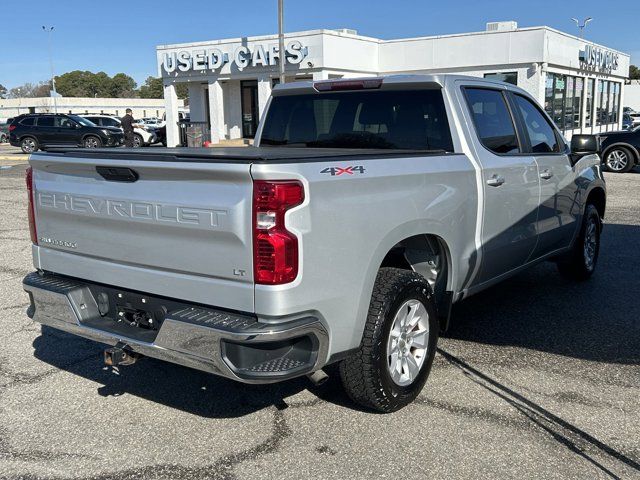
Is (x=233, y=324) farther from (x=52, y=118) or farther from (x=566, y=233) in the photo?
(x=52, y=118)

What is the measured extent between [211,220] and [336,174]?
0.66 meters

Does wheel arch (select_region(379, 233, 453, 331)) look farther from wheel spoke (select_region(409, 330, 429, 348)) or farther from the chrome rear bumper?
the chrome rear bumper

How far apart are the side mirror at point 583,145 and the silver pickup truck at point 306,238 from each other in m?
1.14

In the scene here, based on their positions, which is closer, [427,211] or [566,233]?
[427,211]

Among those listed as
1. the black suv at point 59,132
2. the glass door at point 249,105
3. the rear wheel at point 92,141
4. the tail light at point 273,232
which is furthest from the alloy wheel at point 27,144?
the tail light at point 273,232

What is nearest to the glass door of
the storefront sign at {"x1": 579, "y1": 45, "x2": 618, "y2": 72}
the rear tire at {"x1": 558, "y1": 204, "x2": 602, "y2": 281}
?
the storefront sign at {"x1": 579, "y1": 45, "x2": 618, "y2": 72}

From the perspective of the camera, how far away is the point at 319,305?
3.30m

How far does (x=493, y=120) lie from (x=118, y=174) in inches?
114

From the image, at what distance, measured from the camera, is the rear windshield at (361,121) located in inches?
188

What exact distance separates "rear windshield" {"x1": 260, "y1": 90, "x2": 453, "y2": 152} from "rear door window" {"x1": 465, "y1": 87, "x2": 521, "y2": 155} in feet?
1.13

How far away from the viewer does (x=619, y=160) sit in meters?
18.5

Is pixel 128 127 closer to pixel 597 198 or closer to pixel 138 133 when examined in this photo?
pixel 138 133

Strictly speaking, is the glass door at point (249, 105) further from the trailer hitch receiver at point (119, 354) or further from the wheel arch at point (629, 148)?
the trailer hitch receiver at point (119, 354)

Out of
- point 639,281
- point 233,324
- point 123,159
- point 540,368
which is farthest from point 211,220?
point 639,281
